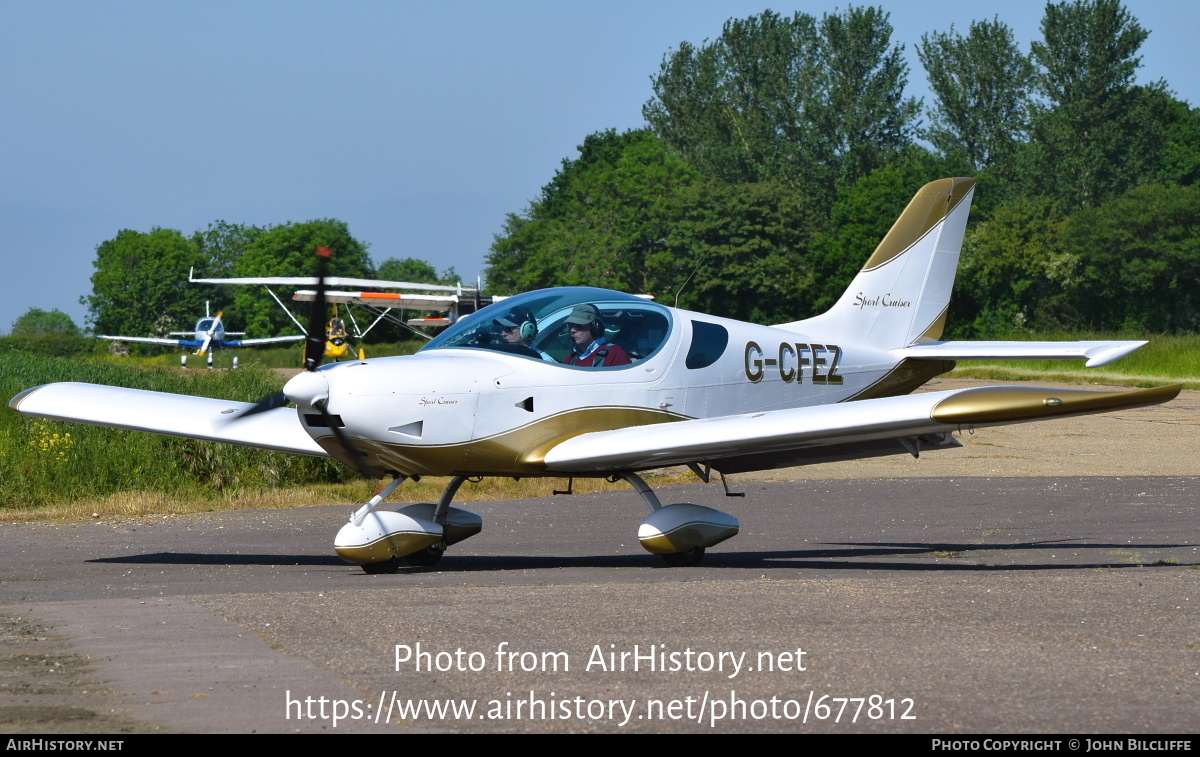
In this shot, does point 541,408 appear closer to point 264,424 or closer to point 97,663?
point 264,424

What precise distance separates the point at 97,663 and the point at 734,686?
3.25 meters

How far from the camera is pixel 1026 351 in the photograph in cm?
1255

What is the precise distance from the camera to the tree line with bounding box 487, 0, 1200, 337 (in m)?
66.6

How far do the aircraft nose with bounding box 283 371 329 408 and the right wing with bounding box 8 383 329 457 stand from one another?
6.30ft

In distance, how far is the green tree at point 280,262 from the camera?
97.8 metres

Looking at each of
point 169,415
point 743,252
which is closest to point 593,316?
point 169,415

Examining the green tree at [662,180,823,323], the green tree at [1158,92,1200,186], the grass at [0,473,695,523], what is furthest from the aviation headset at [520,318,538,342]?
the green tree at [1158,92,1200,186]

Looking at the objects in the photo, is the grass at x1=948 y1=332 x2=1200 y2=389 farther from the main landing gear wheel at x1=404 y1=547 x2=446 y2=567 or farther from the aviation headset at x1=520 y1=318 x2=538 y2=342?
the main landing gear wheel at x1=404 y1=547 x2=446 y2=567

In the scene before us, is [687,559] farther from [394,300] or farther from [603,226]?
[603,226]

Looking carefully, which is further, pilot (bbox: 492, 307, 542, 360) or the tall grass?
the tall grass

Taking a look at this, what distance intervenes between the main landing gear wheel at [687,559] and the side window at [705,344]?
1.80 metres

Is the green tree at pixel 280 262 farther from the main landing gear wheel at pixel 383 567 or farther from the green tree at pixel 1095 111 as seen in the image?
the main landing gear wheel at pixel 383 567
